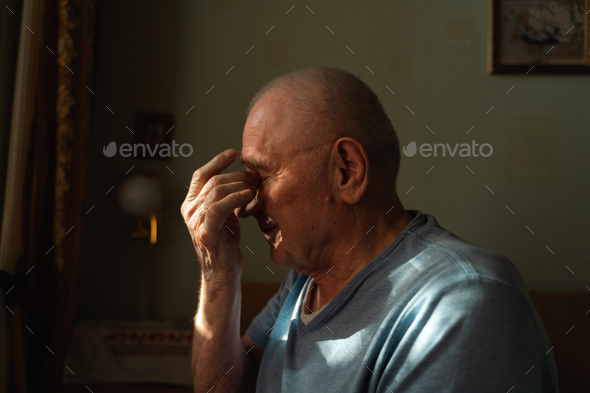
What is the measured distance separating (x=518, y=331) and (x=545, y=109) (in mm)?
1898

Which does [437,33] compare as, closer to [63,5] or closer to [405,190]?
[405,190]

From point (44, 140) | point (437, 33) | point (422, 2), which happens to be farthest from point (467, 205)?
point (44, 140)

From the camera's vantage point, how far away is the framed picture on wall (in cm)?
209

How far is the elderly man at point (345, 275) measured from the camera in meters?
0.61

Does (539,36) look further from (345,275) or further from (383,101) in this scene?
(345,275)

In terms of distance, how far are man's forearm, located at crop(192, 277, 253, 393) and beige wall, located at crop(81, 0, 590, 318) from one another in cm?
106

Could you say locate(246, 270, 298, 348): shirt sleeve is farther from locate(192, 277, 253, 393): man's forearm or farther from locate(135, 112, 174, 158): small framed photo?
locate(135, 112, 174, 158): small framed photo

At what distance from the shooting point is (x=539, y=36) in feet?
6.89

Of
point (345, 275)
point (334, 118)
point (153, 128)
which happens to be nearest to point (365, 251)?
point (345, 275)

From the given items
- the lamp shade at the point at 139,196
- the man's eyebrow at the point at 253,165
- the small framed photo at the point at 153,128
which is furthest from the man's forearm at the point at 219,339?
the small framed photo at the point at 153,128

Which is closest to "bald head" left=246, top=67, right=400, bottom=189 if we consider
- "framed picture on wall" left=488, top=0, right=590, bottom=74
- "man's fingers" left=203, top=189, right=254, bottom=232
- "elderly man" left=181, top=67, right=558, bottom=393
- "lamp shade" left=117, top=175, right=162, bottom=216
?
"elderly man" left=181, top=67, right=558, bottom=393

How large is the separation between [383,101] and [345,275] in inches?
56.7

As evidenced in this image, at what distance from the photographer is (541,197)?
2.11 m

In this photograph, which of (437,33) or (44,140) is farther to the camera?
(437,33)
